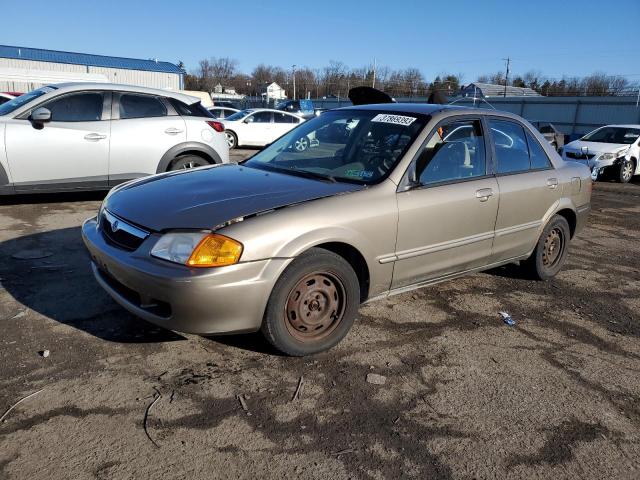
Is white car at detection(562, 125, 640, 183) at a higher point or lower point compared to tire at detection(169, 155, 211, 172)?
higher

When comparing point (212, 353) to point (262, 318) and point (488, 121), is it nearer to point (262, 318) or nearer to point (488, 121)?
point (262, 318)

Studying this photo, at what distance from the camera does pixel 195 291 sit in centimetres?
282

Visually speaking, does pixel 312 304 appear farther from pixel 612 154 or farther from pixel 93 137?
pixel 612 154

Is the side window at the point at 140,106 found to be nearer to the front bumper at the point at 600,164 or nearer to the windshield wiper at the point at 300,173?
the windshield wiper at the point at 300,173

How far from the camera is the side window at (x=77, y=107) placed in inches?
264

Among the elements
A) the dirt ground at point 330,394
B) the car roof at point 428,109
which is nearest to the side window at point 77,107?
the dirt ground at point 330,394

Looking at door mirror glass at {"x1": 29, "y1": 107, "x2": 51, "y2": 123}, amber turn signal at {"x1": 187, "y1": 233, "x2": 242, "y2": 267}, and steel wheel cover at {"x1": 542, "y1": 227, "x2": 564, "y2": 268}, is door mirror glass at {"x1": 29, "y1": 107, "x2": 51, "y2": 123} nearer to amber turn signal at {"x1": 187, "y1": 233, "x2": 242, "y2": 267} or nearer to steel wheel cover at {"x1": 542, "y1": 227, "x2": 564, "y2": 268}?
amber turn signal at {"x1": 187, "y1": 233, "x2": 242, "y2": 267}

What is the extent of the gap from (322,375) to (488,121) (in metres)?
2.65

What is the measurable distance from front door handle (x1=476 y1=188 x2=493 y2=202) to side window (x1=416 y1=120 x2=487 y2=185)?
143 mm

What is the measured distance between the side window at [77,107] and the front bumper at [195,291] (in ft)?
14.7

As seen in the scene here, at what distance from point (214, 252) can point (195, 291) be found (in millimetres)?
236

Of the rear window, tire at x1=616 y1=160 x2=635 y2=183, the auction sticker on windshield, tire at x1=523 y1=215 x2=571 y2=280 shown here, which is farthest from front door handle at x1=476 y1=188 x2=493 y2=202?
tire at x1=616 y1=160 x2=635 y2=183

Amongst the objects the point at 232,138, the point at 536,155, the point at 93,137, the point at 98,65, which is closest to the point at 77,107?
the point at 93,137

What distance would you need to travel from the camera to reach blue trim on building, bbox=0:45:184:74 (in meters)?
46.5
